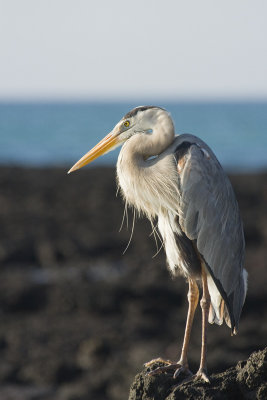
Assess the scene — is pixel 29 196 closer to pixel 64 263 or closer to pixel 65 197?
pixel 65 197

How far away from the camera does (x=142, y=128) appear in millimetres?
5270

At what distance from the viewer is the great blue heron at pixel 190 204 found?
5043 millimetres

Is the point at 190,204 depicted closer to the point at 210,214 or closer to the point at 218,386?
the point at 210,214

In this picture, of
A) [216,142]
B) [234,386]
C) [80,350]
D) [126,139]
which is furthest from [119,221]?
[216,142]

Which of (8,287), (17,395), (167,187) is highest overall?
(167,187)

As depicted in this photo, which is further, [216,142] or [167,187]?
[216,142]

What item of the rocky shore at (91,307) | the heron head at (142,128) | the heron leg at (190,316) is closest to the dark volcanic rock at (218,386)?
the heron leg at (190,316)

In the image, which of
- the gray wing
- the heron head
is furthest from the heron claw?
the heron head

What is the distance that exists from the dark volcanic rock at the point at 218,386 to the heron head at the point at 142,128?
1468 millimetres

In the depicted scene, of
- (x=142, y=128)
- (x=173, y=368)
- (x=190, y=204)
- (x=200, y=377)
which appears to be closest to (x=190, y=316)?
(x=173, y=368)

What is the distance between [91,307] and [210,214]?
5383 mm

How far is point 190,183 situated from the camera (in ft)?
16.4

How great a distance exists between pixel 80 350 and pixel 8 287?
1.91m

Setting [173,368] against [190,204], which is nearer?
[173,368]
